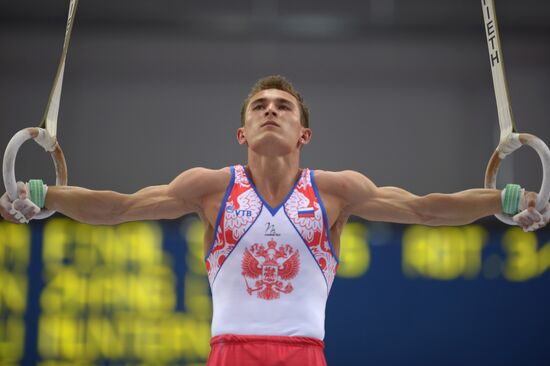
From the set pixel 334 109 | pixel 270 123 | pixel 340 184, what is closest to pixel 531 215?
pixel 340 184

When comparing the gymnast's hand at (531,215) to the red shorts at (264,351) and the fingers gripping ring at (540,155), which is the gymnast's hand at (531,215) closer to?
the fingers gripping ring at (540,155)

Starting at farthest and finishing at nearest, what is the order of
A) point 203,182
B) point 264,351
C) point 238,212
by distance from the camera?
1. point 203,182
2. point 238,212
3. point 264,351

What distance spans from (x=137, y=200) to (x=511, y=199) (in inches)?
70.7

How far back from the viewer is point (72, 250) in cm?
596

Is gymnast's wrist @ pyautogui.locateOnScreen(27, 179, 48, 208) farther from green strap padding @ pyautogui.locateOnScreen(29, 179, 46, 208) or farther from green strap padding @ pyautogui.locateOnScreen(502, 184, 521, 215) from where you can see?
green strap padding @ pyautogui.locateOnScreen(502, 184, 521, 215)

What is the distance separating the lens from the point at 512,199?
11.4ft

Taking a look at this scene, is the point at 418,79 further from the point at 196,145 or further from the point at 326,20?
the point at 196,145

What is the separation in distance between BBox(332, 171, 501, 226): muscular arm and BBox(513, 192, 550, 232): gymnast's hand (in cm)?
16

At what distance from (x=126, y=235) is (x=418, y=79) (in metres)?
3.28

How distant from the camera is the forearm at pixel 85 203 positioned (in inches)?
139

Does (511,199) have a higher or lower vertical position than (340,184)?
lower

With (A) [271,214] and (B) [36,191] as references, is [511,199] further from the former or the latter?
(B) [36,191]

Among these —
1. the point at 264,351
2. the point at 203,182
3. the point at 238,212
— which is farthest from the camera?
the point at 203,182

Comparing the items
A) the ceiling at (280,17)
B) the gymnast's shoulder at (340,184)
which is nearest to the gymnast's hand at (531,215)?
the gymnast's shoulder at (340,184)
